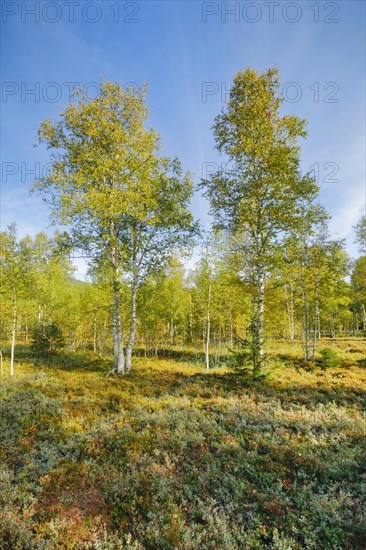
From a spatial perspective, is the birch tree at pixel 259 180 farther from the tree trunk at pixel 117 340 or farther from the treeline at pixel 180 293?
the tree trunk at pixel 117 340

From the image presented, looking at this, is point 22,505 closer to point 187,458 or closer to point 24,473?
point 24,473

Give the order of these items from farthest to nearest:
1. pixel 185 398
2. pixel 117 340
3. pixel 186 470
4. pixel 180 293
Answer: pixel 180 293
pixel 117 340
pixel 185 398
pixel 186 470

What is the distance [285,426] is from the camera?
8.34 meters

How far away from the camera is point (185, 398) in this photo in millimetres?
11000

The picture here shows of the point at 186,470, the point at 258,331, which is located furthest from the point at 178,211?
the point at 186,470

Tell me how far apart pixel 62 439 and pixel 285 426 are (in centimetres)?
708

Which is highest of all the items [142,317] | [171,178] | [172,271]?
[171,178]

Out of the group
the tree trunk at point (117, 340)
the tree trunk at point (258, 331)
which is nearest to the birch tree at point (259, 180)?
the tree trunk at point (258, 331)

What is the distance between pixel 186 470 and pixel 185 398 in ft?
15.0

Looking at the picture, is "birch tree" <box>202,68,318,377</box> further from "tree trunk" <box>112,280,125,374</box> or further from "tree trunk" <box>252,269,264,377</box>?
"tree trunk" <box>112,280,125,374</box>

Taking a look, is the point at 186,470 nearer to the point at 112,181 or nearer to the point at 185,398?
the point at 185,398

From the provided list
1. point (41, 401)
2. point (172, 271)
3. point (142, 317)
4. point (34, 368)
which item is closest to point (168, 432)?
point (41, 401)

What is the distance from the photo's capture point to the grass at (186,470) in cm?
474

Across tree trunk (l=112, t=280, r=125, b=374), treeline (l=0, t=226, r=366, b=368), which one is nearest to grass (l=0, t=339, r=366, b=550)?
treeline (l=0, t=226, r=366, b=368)
